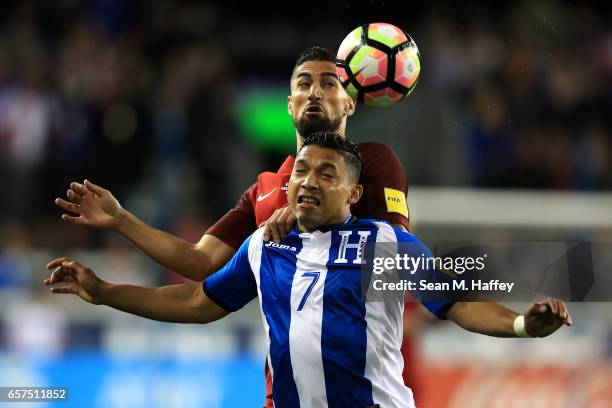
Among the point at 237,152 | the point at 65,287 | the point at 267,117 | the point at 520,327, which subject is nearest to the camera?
the point at 520,327

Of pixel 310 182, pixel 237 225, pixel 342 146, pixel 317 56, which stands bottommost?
pixel 310 182

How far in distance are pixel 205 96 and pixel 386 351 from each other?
24.9 ft

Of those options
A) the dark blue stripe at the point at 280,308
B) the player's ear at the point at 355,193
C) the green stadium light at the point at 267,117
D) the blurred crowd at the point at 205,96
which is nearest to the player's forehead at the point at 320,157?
the player's ear at the point at 355,193

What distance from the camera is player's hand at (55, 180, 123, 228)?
5.16 m

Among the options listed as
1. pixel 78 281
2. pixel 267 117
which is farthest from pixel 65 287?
pixel 267 117

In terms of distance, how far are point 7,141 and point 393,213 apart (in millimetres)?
6958

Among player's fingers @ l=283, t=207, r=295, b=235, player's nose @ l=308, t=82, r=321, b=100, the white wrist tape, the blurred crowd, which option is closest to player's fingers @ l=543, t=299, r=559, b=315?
the white wrist tape

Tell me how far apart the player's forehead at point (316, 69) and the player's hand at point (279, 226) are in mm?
914

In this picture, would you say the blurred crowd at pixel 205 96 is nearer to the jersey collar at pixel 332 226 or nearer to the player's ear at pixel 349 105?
the player's ear at pixel 349 105

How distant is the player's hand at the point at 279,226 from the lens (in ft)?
15.6

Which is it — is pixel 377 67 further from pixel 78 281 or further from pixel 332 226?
pixel 78 281

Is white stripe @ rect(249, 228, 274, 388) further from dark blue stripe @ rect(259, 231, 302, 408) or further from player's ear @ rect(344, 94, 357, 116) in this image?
player's ear @ rect(344, 94, 357, 116)

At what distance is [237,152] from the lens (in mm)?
11633

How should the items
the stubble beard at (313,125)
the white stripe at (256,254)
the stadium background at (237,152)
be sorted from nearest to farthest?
1. the white stripe at (256,254)
2. the stubble beard at (313,125)
3. the stadium background at (237,152)
